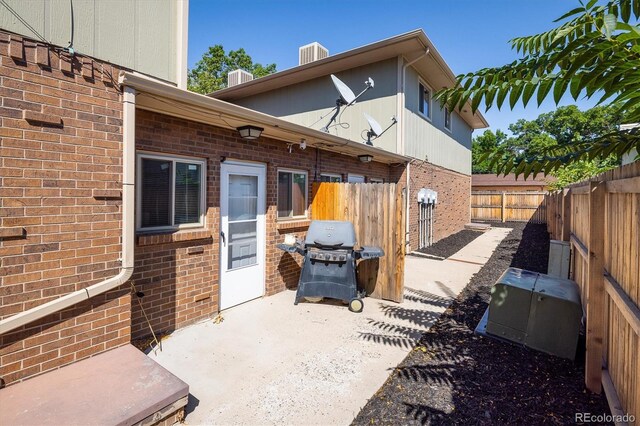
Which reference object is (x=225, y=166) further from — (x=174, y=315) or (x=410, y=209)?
(x=410, y=209)

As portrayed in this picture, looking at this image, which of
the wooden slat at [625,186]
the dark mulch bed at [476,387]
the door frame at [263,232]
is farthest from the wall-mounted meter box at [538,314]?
the door frame at [263,232]

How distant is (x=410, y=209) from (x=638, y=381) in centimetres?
846

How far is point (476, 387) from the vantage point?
319 cm

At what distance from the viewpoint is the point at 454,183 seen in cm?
1562

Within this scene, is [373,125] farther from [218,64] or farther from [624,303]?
[218,64]

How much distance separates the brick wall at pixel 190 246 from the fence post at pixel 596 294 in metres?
4.56

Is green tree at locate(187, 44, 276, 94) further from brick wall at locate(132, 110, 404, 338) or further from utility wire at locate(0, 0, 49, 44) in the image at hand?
utility wire at locate(0, 0, 49, 44)

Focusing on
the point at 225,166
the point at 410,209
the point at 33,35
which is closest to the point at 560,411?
the point at 225,166

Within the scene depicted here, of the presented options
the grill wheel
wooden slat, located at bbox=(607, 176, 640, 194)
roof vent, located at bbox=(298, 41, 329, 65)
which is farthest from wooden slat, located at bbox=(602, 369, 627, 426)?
roof vent, located at bbox=(298, 41, 329, 65)

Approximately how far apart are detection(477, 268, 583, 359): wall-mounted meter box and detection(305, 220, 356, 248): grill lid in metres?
2.32

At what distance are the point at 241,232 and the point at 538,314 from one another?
14.7 feet

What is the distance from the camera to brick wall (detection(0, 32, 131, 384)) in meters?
2.71

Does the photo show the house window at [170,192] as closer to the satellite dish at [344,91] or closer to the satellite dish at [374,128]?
the satellite dish at [344,91]

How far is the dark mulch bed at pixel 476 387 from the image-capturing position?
279cm
